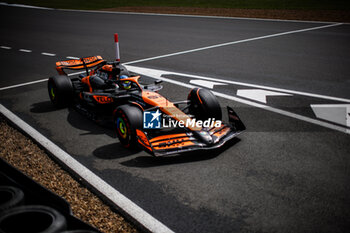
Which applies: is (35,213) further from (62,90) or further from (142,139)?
(62,90)

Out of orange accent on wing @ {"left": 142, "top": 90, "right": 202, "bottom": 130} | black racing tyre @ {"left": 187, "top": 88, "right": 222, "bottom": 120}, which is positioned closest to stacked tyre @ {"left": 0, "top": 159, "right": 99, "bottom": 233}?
orange accent on wing @ {"left": 142, "top": 90, "right": 202, "bottom": 130}

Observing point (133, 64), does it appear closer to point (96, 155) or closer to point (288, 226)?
point (96, 155)

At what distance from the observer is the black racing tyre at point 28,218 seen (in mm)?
3168

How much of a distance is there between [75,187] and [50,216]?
1.49 metres

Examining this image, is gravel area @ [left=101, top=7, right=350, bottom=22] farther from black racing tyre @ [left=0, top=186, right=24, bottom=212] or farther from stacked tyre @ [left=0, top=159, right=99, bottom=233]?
black racing tyre @ [left=0, top=186, right=24, bottom=212]

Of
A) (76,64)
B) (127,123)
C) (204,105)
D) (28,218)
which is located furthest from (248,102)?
(28,218)

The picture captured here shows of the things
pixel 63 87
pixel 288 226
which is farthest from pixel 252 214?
pixel 63 87

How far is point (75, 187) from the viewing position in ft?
15.3

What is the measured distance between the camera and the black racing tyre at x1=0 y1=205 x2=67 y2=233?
10.4ft

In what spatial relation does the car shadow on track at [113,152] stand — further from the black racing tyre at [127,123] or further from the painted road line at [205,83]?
the painted road line at [205,83]

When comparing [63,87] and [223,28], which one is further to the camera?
[223,28]

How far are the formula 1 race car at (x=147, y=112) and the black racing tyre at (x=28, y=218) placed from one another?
2.03 metres

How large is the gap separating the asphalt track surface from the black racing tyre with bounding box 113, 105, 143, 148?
0.64ft

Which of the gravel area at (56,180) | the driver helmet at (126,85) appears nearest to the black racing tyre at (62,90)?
the gravel area at (56,180)
